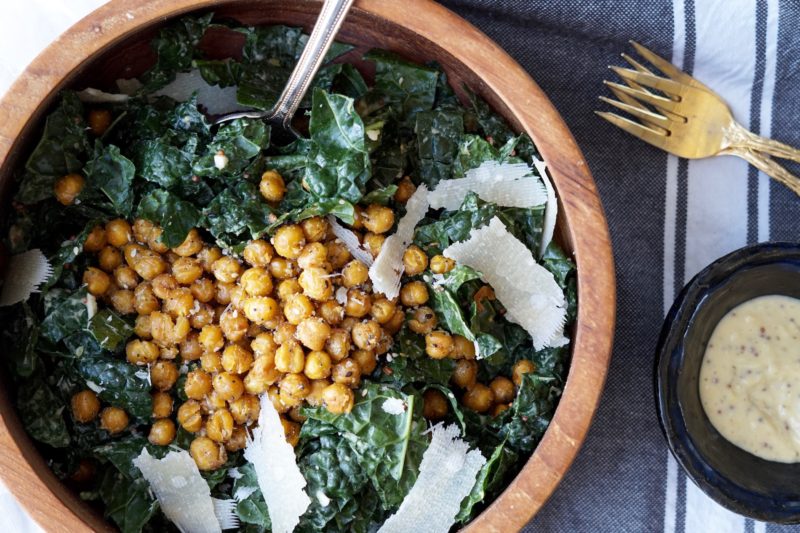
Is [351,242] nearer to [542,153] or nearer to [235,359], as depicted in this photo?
[235,359]

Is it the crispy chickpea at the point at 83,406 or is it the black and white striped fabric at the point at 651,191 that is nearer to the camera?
the crispy chickpea at the point at 83,406

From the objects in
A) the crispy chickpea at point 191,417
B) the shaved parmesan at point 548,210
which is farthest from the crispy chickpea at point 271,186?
the shaved parmesan at point 548,210

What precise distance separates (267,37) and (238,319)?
0.89 metres

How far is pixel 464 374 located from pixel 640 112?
1.10m

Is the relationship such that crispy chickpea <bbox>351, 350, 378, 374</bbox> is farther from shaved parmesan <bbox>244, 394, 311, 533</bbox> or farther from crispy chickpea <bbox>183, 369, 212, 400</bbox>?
crispy chickpea <bbox>183, 369, 212, 400</bbox>


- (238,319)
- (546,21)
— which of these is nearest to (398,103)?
(546,21)

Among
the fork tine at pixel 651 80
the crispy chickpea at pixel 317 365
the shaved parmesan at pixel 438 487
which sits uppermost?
the fork tine at pixel 651 80

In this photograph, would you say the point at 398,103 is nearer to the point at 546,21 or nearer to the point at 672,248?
the point at 546,21

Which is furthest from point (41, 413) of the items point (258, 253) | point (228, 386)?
point (258, 253)

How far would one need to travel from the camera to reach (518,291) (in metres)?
2.59

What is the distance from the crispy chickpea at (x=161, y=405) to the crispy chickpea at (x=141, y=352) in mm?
112

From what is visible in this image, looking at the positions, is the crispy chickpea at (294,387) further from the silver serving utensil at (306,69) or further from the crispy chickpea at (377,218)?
the silver serving utensil at (306,69)

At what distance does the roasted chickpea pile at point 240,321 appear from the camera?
253cm

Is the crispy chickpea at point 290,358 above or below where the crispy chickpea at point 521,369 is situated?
above
